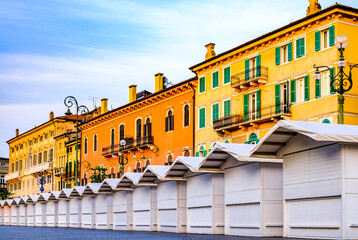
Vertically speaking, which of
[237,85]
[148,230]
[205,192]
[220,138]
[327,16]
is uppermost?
[327,16]

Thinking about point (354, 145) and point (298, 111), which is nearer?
point (354, 145)

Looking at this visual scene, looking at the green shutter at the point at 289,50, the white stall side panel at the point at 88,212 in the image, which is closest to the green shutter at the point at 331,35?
the green shutter at the point at 289,50

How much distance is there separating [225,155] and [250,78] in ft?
74.1

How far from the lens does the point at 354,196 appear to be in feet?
56.8

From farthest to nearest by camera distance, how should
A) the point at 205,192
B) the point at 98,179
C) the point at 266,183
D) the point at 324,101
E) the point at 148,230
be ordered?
1. the point at 98,179
2. the point at 324,101
3. the point at 148,230
4. the point at 205,192
5. the point at 266,183

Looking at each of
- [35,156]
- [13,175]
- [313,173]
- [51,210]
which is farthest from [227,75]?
[13,175]

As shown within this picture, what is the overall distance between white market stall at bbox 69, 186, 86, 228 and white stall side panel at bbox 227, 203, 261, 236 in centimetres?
2008

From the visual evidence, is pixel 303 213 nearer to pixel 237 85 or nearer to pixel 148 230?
pixel 148 230

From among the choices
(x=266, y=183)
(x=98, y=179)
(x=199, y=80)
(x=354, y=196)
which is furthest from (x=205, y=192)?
(x=98, y=179)

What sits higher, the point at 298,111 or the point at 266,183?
the point at 298,111

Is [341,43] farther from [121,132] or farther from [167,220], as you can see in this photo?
[121,132]

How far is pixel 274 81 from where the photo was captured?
44312 millimetres

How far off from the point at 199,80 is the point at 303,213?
35.5 meters

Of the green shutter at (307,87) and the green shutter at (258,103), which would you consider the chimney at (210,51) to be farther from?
the green shutter at (307,87)
